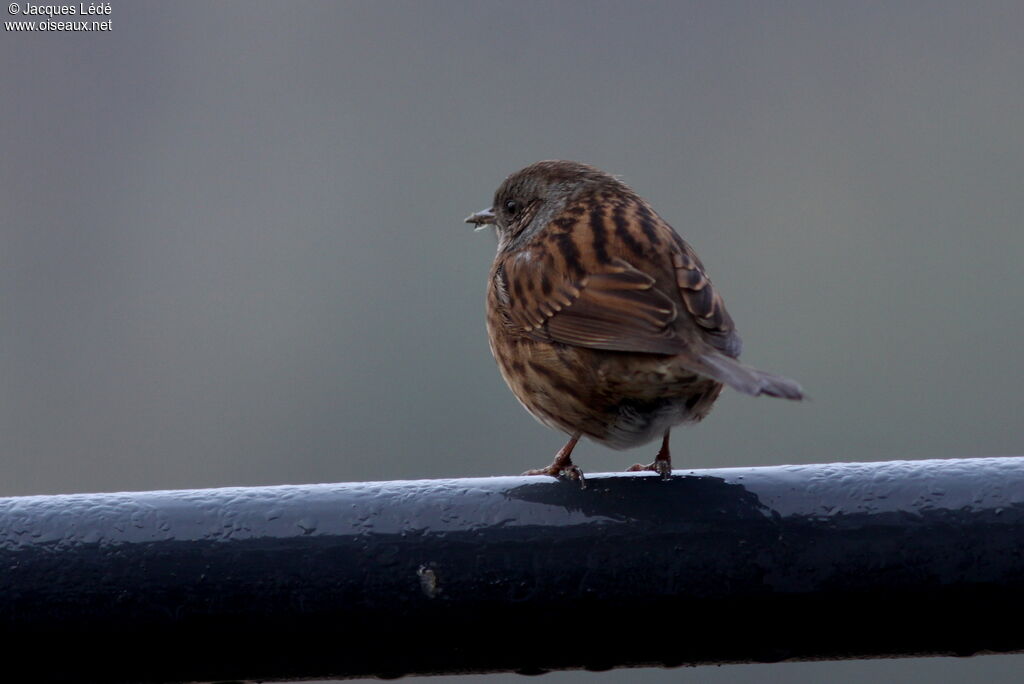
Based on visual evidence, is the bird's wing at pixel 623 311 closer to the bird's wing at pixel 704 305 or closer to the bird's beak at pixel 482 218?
the bird's wing at pixel 704 305

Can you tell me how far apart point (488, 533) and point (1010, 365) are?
16103 mm

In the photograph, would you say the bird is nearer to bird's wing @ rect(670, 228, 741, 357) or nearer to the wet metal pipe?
bird's wing @ rect(670, 228, 741, 357)

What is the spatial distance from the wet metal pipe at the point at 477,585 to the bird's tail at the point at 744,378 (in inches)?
24.2

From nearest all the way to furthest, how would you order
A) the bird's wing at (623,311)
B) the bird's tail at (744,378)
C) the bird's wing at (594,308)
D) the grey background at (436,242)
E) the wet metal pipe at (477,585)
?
the wet metal pipe at (477,585) → the bird's tail at (744,378) → the bird's wing at (623,311) → the bird's wing at (594,308) → the grey background at (436,242)

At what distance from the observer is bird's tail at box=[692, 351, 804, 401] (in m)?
3.15

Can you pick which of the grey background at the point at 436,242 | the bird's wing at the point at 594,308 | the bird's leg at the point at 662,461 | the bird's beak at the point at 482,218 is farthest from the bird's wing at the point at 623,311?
the grey background at the point at 436,242

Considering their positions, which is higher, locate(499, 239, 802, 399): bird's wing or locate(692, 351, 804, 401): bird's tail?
locate(499, 239, 802, 399): bird's wing

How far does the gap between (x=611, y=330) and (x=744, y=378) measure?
27.5 inches

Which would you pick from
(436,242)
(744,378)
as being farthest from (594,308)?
(436,242)

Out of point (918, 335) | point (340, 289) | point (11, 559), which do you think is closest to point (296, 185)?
point (340, 289)

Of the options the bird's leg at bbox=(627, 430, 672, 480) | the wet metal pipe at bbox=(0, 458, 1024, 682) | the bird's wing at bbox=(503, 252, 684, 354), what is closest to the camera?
the wet metal pipe at bbox=(0, 458, 1024, 682)

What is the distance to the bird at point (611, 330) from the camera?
398 centimetres

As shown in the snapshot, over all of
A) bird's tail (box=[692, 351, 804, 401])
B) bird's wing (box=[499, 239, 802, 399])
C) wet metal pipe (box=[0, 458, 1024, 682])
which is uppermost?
Result: bird's wing (box=[499, 239, 802, 399])

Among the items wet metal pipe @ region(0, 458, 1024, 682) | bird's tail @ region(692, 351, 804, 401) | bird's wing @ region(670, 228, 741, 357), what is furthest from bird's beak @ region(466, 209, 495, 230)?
wet metal pipe @ region(0, 458, 1024, 682)
